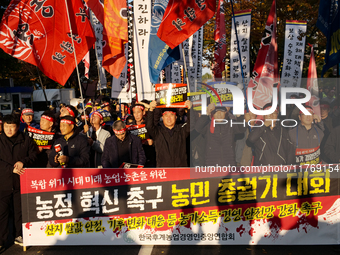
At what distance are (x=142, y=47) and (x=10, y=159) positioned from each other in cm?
435

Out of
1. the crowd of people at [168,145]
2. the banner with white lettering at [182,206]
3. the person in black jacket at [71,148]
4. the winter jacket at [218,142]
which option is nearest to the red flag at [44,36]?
the crowd of people at [168,145]

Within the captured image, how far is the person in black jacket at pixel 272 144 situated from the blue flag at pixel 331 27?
1.96 meters

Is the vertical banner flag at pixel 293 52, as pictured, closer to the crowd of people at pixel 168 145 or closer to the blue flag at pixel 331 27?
the blue flag at pixel 331 27

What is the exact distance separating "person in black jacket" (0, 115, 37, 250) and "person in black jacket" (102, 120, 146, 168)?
3.83ft

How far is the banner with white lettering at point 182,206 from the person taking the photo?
4.54 meters

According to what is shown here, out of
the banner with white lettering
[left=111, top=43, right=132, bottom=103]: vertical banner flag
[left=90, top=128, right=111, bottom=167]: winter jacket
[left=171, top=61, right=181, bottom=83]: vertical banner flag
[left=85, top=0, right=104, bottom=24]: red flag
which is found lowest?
the banner with white lettering

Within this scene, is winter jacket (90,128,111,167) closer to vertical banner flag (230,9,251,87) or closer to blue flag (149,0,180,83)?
blue flag (149,0,180,83)

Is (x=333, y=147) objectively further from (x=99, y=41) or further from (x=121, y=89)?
(x=99, y=41)

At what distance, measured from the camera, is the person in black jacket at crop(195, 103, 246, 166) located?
5.39 meters

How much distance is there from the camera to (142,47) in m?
8.05

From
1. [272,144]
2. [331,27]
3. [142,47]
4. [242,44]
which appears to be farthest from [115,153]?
[242,44]

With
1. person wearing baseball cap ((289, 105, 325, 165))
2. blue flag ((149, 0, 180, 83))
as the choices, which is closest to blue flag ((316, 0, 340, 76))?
person wearing baseball cap ((289, 105, 325, 165))

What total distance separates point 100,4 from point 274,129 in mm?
5206

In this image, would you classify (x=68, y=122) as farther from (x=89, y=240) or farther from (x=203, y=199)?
(x=203, y=199)
